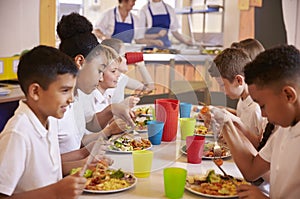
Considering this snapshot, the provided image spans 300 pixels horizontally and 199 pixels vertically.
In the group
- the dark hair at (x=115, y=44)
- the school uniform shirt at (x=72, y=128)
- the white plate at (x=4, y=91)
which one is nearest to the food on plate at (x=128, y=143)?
the school uniform shirt at (x=72, y=128)

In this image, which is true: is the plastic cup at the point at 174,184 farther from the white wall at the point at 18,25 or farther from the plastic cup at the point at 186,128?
the white wall at the point at 18,25

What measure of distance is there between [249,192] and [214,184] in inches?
4.7

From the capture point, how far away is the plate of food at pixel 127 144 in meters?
1.46

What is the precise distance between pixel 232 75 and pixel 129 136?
492 millimetres

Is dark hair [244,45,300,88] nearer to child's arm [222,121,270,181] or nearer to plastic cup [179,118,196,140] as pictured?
child's arm [222,121,270,181]

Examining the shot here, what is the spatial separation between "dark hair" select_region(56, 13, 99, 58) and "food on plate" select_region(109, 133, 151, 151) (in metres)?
0.36

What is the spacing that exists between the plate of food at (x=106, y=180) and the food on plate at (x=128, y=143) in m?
0.23

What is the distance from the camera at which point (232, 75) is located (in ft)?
5.43

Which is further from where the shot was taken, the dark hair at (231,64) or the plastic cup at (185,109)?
the plastic cup at (185,109)

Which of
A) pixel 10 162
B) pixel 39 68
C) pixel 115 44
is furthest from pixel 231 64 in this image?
pixel 10 162

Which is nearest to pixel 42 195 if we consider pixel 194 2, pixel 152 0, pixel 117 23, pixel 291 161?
pixel 291 161

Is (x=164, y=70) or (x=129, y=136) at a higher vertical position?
(x=164, y=70)

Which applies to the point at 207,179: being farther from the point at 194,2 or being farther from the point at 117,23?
the point at 194,2

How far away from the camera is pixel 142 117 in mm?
2047
